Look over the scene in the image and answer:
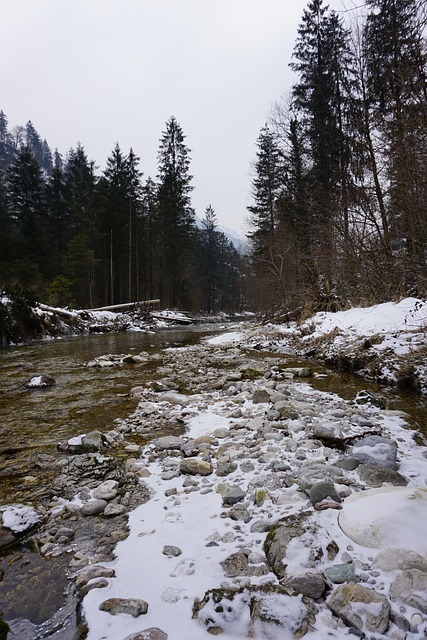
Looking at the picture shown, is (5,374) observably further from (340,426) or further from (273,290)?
(273,290)

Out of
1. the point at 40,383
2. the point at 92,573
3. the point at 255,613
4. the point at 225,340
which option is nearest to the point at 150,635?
the point at 255,613

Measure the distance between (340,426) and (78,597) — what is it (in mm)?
2608

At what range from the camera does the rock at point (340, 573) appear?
55.4 inches

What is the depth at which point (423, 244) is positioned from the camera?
3967 millimetres

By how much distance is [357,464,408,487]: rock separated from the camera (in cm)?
223

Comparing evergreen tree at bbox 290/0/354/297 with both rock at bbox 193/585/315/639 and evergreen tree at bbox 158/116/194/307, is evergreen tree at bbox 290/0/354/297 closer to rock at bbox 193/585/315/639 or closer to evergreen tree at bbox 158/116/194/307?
rock at bbox 193/585/315/639

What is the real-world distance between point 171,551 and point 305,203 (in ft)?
46.8

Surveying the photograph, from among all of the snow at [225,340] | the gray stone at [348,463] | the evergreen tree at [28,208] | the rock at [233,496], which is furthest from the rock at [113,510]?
the evergreen tree at [28,208]

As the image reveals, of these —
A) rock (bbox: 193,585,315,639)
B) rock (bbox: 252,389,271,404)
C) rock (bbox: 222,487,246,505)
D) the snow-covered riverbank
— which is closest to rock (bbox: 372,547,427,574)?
the snow-covered riverbank

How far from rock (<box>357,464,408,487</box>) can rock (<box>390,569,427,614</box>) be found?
3.00 ft

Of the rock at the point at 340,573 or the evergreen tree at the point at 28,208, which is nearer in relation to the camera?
the rock at the point at 340,573

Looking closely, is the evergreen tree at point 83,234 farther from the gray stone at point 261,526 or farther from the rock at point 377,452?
the gray stone at point 261,526

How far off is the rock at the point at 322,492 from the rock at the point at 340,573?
528 millimetres

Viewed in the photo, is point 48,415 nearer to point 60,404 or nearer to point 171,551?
point 60,404
